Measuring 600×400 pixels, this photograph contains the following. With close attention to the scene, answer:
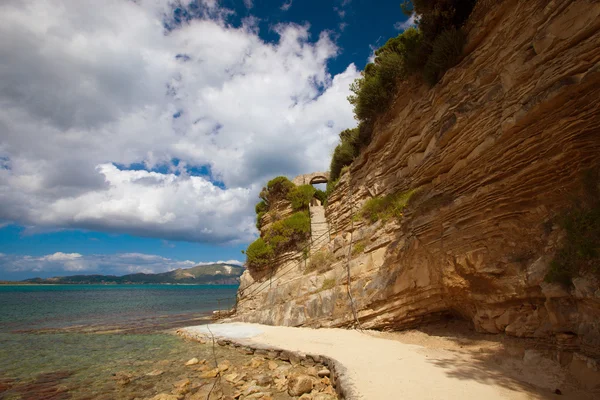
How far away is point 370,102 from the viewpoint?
14.7 m

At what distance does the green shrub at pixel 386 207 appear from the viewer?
10.8 meters

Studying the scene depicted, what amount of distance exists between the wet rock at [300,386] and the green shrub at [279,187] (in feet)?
51.1

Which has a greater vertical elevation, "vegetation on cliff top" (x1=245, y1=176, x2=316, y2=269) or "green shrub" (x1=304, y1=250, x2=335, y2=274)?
"vegetation on cliff top" (x1=245, y1=176, x2=316, y2=269)

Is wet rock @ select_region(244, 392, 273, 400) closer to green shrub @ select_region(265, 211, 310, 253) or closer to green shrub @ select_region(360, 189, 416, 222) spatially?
green shrub @ select_region(360, 189, 416, 222)

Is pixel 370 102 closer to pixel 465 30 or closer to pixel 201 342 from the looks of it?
pixel 465 30

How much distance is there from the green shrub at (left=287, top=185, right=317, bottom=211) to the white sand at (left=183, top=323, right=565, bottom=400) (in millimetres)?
11304

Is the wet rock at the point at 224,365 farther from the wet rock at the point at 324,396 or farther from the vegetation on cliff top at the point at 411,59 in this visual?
the vegetation on cliff top at the point at 411,59

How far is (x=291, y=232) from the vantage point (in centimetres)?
1862

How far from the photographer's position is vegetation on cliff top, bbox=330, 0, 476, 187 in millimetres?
9891


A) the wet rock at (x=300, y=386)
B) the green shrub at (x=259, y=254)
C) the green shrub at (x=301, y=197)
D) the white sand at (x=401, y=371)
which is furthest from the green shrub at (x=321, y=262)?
the wet rock at (x=300, y=386)

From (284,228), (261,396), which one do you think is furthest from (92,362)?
(284,228)

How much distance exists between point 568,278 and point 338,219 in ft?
36.4

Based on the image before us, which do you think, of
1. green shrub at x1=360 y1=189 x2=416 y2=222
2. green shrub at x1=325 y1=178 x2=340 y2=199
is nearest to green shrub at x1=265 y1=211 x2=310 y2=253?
green shrub at x1=325 y1=178 x2=340 y2=199

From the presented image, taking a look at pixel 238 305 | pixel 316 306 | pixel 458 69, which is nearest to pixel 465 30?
pixel 458 69
